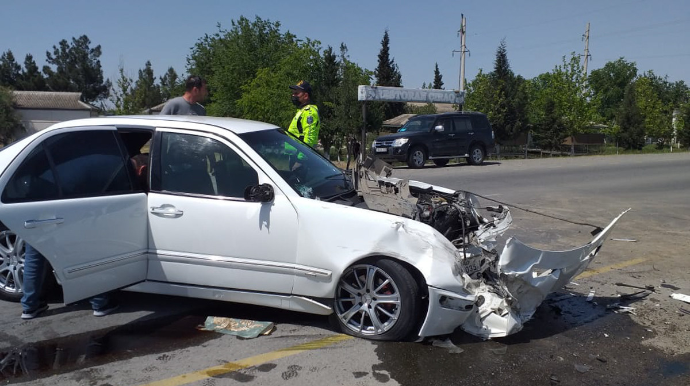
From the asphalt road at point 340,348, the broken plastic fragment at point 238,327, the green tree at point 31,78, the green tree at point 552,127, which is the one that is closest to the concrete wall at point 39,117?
the green tree at point 31,78

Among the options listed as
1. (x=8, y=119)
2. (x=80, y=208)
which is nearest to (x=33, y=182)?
(x=80, y=208)

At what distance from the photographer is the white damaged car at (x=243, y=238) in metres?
4.04

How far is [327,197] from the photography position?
14.7ft

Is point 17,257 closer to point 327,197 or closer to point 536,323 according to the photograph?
point 327,197

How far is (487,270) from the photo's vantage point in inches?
167

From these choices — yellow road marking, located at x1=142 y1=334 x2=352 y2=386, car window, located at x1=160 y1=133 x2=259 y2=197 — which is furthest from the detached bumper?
car window, located at x1=160 y1=133 x2=259 y2=197

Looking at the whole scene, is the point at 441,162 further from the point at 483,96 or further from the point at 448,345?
the point at 483,96

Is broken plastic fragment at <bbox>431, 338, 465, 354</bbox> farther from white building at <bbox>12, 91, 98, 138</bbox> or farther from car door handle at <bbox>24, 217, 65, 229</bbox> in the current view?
white building at <bbox>12, 91, 98, 138</bbox>

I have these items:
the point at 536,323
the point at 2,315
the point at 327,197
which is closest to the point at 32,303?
the point at 2,315

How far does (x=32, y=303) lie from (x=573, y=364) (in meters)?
4.19

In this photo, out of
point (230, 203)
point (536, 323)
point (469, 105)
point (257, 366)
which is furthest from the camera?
point (469, 105)

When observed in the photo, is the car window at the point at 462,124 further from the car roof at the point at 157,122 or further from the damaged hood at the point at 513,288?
the damaged hood at the point at 513,288

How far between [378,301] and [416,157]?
53.0ft

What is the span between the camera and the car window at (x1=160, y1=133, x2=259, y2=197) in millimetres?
4402
